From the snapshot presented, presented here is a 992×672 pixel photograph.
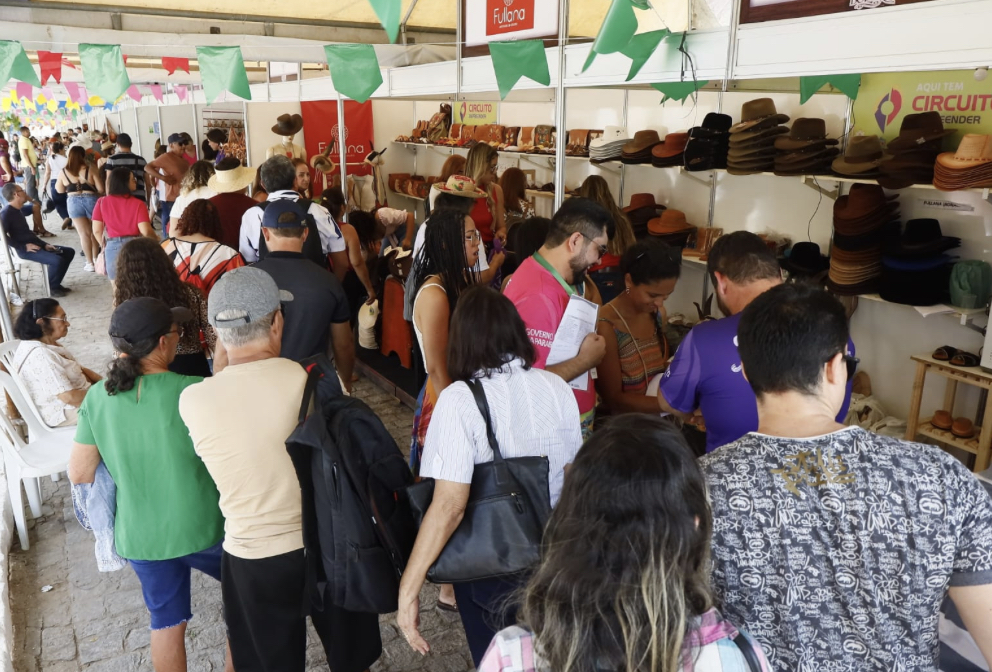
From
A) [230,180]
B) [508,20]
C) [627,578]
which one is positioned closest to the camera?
[627,578]

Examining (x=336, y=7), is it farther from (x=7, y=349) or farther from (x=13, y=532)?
(x=13, y=532)

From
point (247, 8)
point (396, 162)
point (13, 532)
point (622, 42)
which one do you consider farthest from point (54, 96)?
point (622, 42)

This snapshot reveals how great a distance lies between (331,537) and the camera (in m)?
1.94

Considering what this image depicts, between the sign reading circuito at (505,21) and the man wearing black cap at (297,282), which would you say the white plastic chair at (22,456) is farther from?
the sign reading circuito at (505,21)

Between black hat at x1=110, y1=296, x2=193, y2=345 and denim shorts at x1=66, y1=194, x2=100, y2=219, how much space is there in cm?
840

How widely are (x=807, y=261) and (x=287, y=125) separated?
21.7 feet

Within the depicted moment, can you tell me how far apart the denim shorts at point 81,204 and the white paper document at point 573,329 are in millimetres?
8907

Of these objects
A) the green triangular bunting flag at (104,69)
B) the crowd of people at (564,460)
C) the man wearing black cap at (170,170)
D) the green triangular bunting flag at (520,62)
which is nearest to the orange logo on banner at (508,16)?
the green triangular bunting flag at (520,62)

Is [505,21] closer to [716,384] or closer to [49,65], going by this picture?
[716,384]

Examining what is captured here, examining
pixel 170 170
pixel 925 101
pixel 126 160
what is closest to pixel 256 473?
pixel 925 101

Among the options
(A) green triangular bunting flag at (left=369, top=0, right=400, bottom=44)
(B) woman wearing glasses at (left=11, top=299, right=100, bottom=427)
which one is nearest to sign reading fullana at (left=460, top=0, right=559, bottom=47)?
(A) green triangular bunting flag at (left=369, top=0, right=400, bottom=44)

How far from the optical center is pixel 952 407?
4184 mm

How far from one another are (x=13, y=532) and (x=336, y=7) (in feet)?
13.0

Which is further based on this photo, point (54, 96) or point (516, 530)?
point (54, 96)
